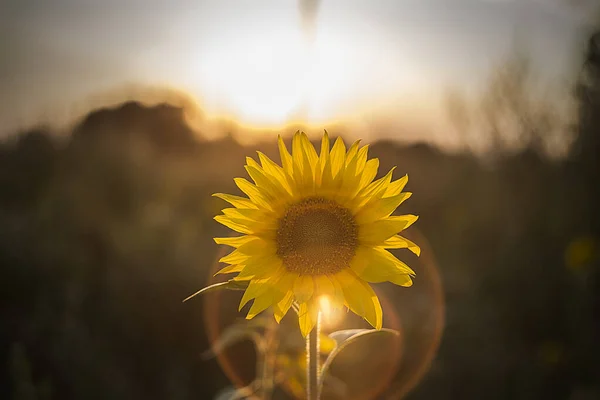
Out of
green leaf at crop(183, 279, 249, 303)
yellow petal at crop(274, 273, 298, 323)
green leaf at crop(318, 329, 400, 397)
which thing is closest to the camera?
green leaf at crop(183, 279, 249, 303)

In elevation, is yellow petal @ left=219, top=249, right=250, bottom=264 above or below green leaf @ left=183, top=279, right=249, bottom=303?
above

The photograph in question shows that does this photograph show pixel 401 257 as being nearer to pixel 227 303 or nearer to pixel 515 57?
pixel 227 303

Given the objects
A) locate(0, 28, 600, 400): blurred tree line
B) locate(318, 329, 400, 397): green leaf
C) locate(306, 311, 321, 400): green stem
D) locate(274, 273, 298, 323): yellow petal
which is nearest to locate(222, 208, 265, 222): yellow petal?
locate(274, 273, 298, 323): yellow petal

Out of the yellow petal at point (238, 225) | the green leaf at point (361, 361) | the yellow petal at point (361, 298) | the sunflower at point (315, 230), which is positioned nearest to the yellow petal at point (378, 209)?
the sunflower at point (315, 230)

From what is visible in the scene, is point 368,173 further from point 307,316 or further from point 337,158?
point 307,316

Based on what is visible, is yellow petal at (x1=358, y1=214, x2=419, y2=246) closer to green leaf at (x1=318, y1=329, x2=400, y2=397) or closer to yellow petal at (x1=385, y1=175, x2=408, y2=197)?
yellow petal at (x1=385, y1=175, x2=408, y2=197)

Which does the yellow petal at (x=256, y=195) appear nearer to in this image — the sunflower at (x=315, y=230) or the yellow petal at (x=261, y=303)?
the sunflower at (x=315, y=230)

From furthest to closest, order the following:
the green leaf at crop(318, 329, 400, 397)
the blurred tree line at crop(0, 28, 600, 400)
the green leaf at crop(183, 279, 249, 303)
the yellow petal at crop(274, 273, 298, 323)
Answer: the blurred tree line at crop(0, 28, 600, 400) < the green leaf at crop(318, 329, 400, 397) < the yellow petal at crop(274, 273, 298, 323) < the green leaf at crop(183, 279, 249, 303)
